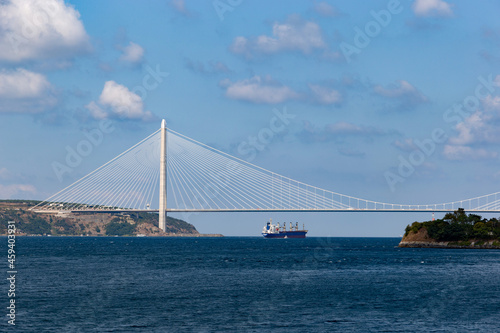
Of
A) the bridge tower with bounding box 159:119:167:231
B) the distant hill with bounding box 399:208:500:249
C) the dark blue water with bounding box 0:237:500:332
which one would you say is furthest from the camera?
the bridge tower with bounding box 159:119:167:231

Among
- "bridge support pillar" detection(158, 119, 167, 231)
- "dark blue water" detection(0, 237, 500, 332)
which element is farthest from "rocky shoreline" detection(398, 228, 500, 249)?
"bridge support pillar" detection(158, 119, 167, 231)

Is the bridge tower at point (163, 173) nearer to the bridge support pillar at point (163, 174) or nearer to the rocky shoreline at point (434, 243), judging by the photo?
the bridge support pillar at point (163, 174)

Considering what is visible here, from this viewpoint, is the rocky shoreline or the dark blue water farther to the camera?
the rocky shoreline

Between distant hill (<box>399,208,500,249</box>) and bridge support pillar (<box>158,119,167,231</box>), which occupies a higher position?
bridge support pillar (<box>158,119,167,231</box>)

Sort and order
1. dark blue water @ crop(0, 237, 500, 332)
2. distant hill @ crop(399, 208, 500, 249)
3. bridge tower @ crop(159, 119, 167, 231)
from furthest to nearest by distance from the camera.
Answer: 1. bridge tower @ crop(159, 119, 167, 231)
2. distant hill @ crop(399, 208, 500, 249)
3. dark blue water @ crop(0, 237, 500, 332)

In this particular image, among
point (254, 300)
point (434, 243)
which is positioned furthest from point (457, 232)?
point (254, 300)

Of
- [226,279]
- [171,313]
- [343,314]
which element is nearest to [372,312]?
[343,314]

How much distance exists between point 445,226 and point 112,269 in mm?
88991

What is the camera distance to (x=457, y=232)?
462 feet

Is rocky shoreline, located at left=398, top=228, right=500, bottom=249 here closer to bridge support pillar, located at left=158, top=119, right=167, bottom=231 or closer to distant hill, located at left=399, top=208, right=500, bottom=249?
distant hill, located at left=399, top=208, right=500, bottom=249

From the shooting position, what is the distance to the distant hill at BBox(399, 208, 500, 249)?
138 metres

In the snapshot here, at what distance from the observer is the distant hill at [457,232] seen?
138 metres

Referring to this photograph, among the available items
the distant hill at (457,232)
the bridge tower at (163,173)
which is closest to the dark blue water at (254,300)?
the distant hill at (457,232)

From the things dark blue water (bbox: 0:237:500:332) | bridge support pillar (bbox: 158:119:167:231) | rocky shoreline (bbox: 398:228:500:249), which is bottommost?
dark blue water (bbox: 0:237:500:332)
